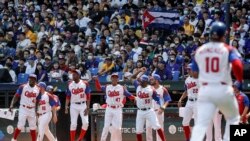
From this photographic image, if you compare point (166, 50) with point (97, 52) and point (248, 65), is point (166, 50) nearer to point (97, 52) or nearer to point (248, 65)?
point (97, 52)

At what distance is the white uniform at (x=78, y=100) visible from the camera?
62.9 feet

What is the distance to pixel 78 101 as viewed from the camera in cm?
1931

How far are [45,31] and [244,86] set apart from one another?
26.6 feet

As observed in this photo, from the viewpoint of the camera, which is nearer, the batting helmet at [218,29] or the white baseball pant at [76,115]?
the batting helmet at [218,29]

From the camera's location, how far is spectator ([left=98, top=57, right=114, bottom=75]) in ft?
70.1

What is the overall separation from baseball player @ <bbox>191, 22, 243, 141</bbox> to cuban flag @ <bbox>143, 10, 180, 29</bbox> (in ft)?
43.9

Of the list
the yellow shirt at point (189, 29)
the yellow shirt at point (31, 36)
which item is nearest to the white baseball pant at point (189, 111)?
the yellow shirt at point (189, 29)

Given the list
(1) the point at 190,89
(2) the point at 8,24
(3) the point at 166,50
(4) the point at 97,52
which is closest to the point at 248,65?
(1) the point at 190,89

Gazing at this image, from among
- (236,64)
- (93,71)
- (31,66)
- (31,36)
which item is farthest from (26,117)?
(236,64)

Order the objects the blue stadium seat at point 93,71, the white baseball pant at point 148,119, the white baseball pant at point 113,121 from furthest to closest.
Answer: the blue stadium seat at point 93,71 < the white baseball pant at point 113,121 < the white baseball pant at point 148,119

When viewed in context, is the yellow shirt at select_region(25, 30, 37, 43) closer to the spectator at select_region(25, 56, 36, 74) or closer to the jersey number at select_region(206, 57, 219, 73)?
the spectator at select_region(25, 56, 36, 74)

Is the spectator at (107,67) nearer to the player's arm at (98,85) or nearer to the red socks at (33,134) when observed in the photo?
the player's arm at (98,85)

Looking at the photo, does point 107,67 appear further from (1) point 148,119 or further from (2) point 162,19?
(1) point 148,119

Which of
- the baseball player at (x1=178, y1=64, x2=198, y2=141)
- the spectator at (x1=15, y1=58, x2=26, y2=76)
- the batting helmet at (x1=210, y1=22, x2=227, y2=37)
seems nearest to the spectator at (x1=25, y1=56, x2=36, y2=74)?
the spectator at (x1=15, y1=58, x2=26, y2=76)
